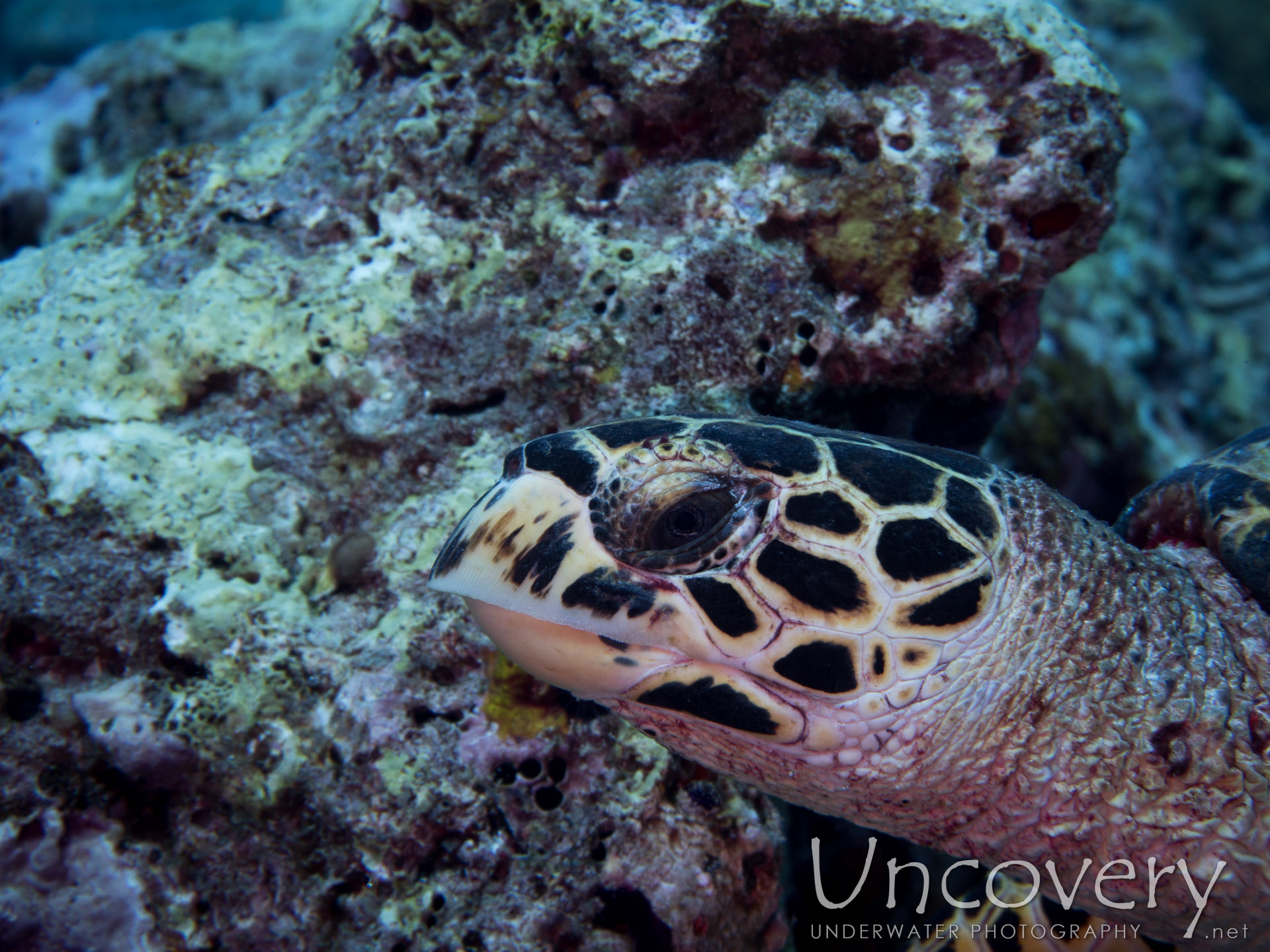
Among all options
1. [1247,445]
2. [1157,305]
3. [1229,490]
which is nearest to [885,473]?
[1229,490]

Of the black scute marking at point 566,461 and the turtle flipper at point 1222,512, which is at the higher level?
the black scute marking at point 566,461

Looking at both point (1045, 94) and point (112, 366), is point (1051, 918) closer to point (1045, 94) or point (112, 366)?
point (1045, 94)

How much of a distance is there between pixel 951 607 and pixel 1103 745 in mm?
374

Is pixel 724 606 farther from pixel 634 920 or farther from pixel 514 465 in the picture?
pixel 634 920

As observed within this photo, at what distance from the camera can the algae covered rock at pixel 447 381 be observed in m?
1.30

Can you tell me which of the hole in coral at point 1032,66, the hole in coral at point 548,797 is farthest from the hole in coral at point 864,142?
the hole in coral at point 548,797

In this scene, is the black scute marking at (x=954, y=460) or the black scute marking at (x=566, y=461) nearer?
the black scute marking at (x=566, y=461)

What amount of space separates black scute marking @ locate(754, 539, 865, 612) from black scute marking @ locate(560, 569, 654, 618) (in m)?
0.18

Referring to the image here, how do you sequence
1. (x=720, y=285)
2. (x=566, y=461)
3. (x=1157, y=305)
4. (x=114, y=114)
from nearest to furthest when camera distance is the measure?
(x=566, y=461)
(x=720, y=285)
(x=114, y=114)
(x=1157, y=305)

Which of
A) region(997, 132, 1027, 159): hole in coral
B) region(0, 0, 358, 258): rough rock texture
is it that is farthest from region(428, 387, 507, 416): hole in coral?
region(0, 0, 358, 258): rough rock texture

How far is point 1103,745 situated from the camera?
42.4 inches

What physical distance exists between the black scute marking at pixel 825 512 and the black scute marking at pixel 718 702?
27cm

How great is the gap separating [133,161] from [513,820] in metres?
3.78

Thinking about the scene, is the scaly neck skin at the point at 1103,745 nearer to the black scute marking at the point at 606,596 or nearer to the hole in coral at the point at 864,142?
the black scute marking at the point at 606,596
